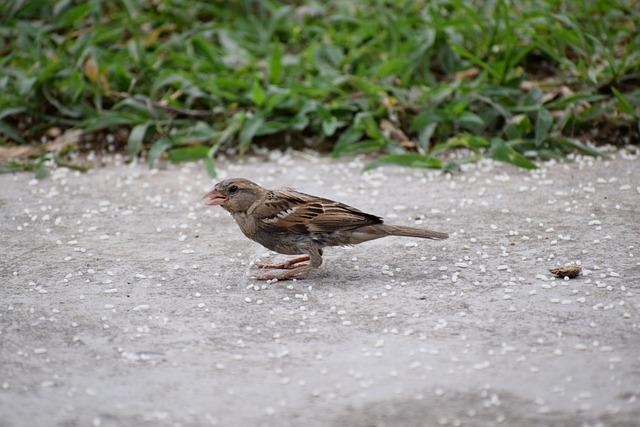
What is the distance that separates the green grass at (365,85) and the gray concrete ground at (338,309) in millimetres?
467

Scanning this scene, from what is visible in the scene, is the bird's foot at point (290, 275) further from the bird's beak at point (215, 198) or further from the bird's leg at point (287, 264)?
the bird's beak at point (215, 198)

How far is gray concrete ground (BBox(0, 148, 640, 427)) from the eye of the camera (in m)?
3.17

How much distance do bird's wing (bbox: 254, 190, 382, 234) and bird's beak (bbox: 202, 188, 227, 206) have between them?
0.20m

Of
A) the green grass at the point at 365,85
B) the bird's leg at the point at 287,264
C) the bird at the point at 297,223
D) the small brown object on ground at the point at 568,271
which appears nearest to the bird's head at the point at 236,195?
the bird at the point at 297,223

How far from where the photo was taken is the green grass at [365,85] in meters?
6.46

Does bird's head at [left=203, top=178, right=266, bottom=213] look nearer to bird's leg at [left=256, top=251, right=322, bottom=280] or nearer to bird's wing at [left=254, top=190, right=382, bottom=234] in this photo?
bird's wing at [left=254, top=190, right=382, bottom=234]

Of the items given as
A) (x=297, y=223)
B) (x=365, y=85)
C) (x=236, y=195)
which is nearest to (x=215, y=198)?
(x=236, y=195)

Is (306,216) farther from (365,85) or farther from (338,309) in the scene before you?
(365,85)

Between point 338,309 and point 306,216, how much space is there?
0.65 metres

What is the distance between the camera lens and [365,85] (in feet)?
22.0

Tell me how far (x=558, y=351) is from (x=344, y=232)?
136 cm

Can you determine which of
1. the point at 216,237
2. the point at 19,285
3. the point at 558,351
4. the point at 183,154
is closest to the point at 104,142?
the point at 183,154

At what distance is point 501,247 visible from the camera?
4.76 m

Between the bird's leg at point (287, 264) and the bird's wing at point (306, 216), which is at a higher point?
the bird's wing at point (306, 216)
